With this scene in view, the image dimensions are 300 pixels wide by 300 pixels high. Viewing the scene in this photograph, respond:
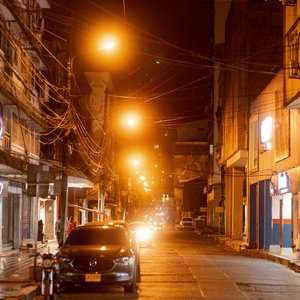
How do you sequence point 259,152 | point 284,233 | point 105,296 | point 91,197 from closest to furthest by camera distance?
point 105,296
point 284,233
point 259,152
point 91,197

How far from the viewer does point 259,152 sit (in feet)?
120

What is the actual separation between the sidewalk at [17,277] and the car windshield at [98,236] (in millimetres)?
1080

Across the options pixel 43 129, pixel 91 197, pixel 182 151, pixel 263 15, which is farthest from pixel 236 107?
pixel 182 151

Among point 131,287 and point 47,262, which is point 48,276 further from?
point 131,287

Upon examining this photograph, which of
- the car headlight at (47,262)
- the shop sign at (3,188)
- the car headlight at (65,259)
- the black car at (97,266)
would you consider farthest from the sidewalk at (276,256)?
the car headlight at (47,262)

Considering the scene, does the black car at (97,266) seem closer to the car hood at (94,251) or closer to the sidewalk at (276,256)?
the car hood at (94,251)

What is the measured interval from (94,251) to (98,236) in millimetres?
1363

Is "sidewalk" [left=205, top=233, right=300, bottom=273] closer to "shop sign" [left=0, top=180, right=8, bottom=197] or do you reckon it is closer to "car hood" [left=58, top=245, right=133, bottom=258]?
"car hood" [left=58, top=245, right=133, bottom=258]

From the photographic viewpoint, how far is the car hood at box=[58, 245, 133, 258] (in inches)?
590

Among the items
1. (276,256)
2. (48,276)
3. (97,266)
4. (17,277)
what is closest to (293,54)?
(276,256)

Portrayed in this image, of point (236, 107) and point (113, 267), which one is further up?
point (236, 107)

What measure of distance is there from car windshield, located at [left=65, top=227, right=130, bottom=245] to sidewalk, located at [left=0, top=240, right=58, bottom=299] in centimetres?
108

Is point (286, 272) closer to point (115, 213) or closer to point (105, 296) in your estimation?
point (105, 296)

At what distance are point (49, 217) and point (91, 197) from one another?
644 inches
